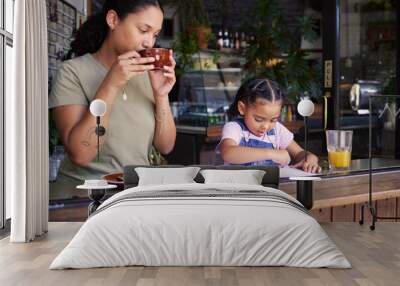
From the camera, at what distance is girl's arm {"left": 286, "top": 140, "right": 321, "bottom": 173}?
7270 millimetres

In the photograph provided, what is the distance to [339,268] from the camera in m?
4.54

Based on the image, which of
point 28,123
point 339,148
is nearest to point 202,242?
point 28,123

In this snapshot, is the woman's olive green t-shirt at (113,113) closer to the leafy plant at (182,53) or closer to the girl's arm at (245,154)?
the leafy plant at (182,53)

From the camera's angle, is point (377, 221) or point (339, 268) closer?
point (339, 268)

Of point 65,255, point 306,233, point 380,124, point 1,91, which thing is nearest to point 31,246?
point 65,255

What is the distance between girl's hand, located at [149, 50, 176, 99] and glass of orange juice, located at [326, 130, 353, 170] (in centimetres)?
180

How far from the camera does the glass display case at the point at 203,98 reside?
702 centimetres

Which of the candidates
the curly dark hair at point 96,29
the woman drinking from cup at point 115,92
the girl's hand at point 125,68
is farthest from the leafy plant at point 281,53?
the curly dark hair at point 96,29

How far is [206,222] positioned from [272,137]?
2754 millimetres

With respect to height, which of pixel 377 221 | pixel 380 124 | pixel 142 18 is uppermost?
pixel 142 18

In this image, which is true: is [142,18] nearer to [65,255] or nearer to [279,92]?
[279,92]

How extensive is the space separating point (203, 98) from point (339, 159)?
5.39ft

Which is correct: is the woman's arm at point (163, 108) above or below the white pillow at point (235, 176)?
above

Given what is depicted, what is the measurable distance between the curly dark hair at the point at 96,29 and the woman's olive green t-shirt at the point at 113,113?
0.09 m
